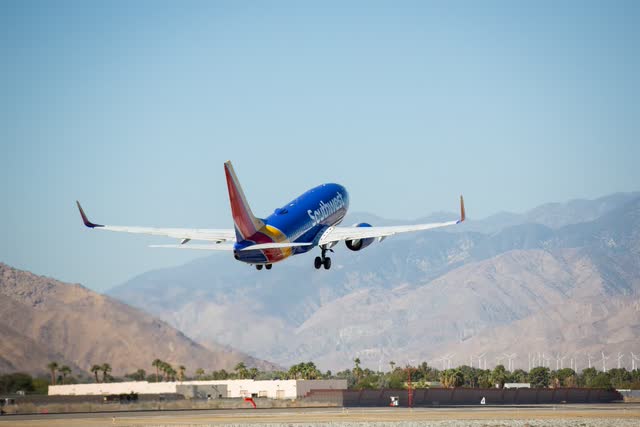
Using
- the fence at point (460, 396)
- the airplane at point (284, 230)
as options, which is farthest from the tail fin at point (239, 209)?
the fence at point (460, 396)

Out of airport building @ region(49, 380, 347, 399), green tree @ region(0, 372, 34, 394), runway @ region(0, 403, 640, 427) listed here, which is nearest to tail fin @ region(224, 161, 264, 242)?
runway @ region(0, 403, 640, 427)

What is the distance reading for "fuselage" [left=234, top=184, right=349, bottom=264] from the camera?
251ft

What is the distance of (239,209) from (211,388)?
73492mm

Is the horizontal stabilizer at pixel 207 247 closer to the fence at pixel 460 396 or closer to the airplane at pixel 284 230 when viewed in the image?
the airplane at pixel 284 230

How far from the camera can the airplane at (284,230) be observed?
2987 inches

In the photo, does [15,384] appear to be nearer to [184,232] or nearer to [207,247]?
[184,232]

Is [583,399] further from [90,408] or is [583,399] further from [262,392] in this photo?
[90,408]

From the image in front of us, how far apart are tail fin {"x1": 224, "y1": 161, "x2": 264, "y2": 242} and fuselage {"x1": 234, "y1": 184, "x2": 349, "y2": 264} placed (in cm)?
52

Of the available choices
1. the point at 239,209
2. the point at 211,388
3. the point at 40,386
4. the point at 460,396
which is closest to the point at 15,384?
the point at 40,386

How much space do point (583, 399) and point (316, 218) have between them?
5026cm

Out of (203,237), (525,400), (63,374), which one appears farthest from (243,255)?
(63,374)

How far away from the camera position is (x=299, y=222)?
82.3m

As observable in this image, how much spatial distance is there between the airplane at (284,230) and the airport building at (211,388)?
150 ft

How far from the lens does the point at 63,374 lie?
7333 inches
